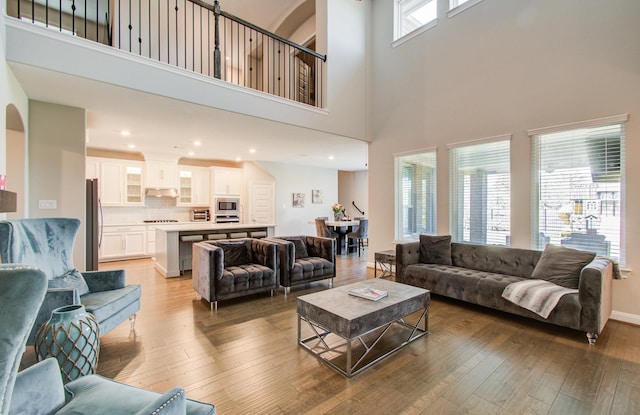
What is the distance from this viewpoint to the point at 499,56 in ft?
13.8

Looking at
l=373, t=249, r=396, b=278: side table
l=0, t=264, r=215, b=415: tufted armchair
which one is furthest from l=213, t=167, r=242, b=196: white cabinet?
l=0, t=264, r=215, b=415: tufted armchair

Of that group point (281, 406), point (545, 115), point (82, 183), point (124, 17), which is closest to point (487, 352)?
point (281, 406)

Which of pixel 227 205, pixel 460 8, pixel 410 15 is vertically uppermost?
pixel 410 15

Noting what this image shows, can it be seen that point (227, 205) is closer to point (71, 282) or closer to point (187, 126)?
point (187, 126)

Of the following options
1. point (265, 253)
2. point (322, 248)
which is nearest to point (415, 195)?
point (322, 248)

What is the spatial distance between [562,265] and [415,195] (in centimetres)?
250

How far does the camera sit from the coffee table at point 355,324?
226 cm

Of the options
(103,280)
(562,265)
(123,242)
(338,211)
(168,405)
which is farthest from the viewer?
(338,211)

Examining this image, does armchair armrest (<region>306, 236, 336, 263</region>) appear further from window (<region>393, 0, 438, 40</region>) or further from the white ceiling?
window (<region>393, 0, 438, 40</region>)

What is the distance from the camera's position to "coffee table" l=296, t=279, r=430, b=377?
89.1 inches

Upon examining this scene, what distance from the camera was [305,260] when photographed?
4.54 metres

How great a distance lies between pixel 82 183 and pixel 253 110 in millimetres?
2539

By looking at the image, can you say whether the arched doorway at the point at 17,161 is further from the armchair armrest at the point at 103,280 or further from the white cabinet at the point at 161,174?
the white cabinet at the point at 161,174

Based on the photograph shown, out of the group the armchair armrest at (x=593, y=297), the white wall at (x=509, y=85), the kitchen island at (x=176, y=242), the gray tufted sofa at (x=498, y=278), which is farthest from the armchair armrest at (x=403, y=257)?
the kitchen island at (x=176, y=242)
